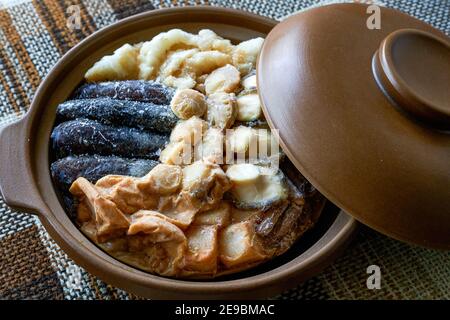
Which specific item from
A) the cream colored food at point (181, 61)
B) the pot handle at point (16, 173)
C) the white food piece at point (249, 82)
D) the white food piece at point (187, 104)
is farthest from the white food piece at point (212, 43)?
the pot handle at point (16, 173)

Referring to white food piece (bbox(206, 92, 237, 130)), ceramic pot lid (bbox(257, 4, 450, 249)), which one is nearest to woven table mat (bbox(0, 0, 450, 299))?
ceramic pot lid (bbox(257, 4, 450, 249))

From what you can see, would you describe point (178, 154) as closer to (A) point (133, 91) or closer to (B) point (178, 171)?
(B) point (178, 171)

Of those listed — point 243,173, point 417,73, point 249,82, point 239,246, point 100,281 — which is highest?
point 417,73

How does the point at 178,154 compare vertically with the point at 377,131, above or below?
below

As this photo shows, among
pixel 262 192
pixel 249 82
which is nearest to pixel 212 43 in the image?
pixel 249 82

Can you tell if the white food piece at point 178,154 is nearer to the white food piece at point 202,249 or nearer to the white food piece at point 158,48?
the white food piece at point 202,249
